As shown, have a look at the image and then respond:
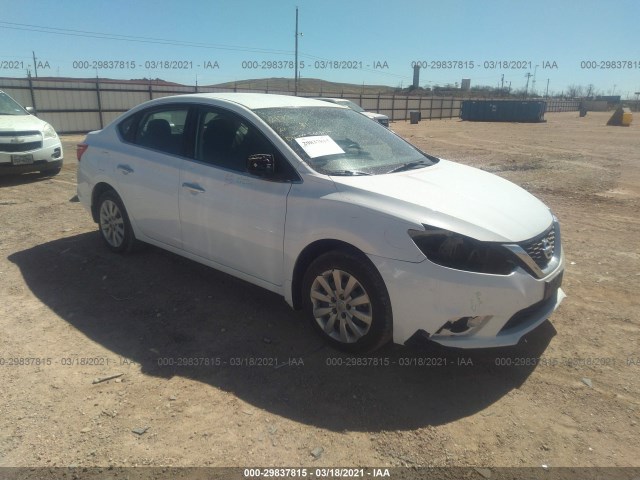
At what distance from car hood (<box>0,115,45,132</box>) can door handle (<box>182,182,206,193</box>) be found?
6.19m

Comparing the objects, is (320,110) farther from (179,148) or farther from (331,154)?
Answer: (179,148)

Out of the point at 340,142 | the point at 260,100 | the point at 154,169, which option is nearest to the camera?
the point at 340,142

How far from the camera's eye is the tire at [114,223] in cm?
479

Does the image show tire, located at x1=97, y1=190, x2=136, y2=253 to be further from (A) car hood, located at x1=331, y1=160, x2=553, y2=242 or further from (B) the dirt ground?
(A) car hood, located at x1=331, y1=160, x2=553, y2=242

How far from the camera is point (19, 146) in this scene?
8312 millimetres

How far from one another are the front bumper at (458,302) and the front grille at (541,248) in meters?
0.13

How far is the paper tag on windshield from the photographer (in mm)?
3475

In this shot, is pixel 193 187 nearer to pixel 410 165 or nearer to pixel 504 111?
pixel 410 165

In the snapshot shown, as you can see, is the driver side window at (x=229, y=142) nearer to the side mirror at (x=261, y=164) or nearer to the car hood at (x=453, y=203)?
the side mirror at (x=261, y=164)

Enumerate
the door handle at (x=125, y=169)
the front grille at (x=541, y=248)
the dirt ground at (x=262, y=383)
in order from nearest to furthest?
the dirt ground at (x=262, y=383), the front grille at (x=541, y=248), the door handle at (x=125, y=169)

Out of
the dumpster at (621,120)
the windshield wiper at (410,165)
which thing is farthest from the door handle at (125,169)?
the dumpster at (621,120)

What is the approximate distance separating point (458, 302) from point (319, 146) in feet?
5.15

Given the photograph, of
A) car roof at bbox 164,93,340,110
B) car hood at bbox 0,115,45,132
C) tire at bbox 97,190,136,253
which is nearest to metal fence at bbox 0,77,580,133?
car hood at bbox 0,115,45,132

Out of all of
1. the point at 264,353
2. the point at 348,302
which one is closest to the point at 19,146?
the point at 264,353
